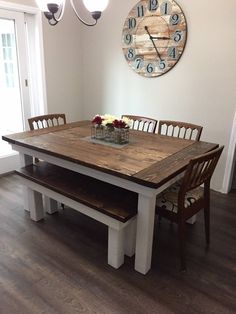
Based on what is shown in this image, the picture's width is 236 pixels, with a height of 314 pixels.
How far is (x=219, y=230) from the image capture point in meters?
2.41

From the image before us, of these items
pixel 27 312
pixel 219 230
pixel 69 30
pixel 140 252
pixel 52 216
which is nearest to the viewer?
pixel 27 312

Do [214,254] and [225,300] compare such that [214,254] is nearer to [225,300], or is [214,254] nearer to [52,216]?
[225,300]

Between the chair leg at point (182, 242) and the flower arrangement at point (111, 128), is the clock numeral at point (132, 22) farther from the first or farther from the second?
the chair leg at point (182, 242)

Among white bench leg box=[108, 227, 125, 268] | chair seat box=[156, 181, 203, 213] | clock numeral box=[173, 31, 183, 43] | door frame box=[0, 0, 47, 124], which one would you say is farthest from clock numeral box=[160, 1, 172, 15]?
white bench leg box=[108, 227, 125, 268]

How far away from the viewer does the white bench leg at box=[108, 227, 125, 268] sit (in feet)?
6.10

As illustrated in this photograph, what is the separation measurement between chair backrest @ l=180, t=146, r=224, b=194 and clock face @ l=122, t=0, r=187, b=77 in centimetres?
166

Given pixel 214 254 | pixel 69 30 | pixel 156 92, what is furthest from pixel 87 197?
pixel 69 30

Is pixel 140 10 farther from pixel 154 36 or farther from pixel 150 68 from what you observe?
pixel 150 68

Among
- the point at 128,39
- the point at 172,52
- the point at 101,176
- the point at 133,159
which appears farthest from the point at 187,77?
the point at 101,176

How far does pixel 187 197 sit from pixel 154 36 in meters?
2.10

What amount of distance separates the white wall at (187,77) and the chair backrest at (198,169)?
1.20 metres

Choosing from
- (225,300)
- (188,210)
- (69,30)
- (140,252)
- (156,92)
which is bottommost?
(225,300)

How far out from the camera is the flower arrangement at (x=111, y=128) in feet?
7.09

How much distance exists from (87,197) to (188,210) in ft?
2.41
